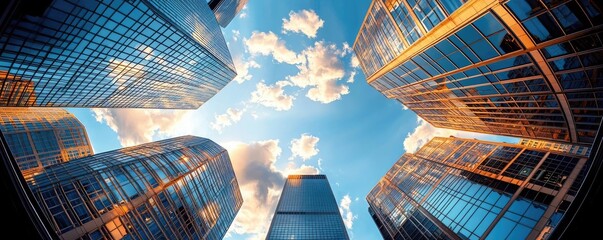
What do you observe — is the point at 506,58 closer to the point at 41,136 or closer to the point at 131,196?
the point at 131,196

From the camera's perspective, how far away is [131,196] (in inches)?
1444

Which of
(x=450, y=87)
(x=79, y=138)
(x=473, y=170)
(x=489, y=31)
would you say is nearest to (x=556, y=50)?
(x=489, y=31)

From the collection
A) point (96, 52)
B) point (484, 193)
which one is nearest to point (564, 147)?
point (484, 193)

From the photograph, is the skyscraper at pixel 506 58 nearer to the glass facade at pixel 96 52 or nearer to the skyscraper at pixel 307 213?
the glass facade at pixel 96 52

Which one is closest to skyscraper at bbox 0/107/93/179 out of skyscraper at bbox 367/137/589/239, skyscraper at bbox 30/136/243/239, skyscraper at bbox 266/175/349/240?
skyscraper at bbox 30/136/243/239

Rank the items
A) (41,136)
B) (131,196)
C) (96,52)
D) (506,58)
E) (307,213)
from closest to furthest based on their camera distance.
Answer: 1. (506,58)
2. (131,196)
3. (96,52)
4. (41,136)
5. (307,213)

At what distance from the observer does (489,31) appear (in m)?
21.8

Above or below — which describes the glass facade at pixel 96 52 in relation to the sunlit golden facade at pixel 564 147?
below

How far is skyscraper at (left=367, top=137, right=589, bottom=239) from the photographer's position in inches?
1270

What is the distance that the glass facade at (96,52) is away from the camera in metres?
31.4

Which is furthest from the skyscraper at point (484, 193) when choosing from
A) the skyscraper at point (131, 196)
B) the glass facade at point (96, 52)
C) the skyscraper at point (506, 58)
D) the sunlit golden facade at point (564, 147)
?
the glass facade at point (96, 52)

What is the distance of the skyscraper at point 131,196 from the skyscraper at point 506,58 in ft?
145

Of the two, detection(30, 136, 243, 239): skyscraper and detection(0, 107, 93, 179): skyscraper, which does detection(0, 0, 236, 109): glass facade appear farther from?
detection(0, 107, 93, 179): skyscraper

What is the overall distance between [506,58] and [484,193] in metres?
27.1
